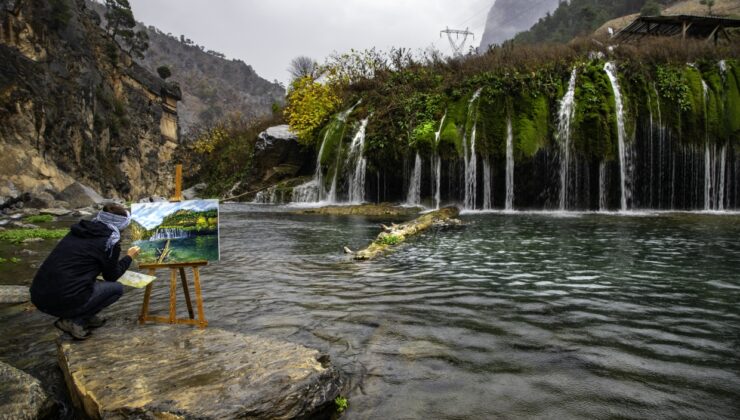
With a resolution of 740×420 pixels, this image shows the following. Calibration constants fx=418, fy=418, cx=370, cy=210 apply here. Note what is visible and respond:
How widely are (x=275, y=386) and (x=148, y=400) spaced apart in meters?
0.82

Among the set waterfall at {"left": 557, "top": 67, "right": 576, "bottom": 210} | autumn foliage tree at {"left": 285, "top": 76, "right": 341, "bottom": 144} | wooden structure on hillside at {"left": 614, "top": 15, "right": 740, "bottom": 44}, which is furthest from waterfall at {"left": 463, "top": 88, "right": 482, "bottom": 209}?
wooden structure on hillside at {"left": 614, "top": 15, "right": 740, "bottom": 44}

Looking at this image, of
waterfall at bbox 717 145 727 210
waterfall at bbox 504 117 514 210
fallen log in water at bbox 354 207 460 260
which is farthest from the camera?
waterfall at bbox 504 117 514 210

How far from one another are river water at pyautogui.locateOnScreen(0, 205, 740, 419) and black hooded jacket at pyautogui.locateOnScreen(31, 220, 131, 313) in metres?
0.60

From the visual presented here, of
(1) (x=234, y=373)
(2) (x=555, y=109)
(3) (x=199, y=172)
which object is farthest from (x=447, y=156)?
(3) (x=199, y=172)

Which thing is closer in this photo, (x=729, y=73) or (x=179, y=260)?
(x=179, y=260)

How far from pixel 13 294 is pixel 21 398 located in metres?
4.00

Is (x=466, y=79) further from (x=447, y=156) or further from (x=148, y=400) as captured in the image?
(x=148, y=400)

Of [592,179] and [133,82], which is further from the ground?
[133,82]

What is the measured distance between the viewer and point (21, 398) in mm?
2924

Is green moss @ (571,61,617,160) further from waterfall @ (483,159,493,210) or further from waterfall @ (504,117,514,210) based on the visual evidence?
waterfall @ (483,159,493,210)

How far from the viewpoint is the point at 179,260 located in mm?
4699

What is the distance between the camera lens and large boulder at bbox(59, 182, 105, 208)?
2383 cm

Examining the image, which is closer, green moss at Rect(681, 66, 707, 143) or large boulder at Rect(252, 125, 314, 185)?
green moss at Rect(681, 66, 707, 143)

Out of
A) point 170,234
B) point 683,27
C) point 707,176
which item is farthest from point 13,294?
point 683,27
